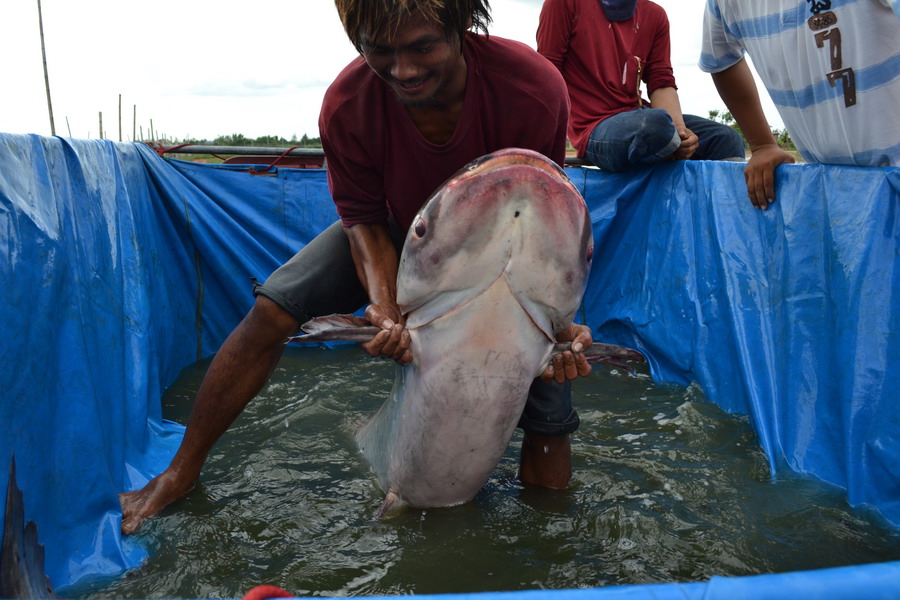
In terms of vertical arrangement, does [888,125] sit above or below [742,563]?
above

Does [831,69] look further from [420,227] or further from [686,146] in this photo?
[686,146]

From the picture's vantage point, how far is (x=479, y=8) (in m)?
1.79

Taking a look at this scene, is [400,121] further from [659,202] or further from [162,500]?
[659,202]

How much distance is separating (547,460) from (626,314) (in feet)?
6.17

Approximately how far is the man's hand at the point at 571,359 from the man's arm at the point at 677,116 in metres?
2.26

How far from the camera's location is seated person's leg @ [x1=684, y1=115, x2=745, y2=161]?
4137 millimetres

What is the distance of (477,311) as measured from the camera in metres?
1.61

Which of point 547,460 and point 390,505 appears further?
point 547,460

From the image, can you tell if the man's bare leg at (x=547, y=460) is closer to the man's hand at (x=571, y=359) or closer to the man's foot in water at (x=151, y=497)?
the man's hand at (x=571, y=359)

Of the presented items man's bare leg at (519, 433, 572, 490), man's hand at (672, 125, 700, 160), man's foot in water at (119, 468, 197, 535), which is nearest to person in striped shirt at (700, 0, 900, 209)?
man's hand at (672, 125, 700, 160)

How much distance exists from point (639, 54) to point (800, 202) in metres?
2.17

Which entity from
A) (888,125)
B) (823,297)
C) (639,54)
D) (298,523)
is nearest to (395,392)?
(298,523)

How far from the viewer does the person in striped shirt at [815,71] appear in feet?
6.62

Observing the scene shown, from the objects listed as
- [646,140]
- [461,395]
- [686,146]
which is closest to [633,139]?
[646,140]
